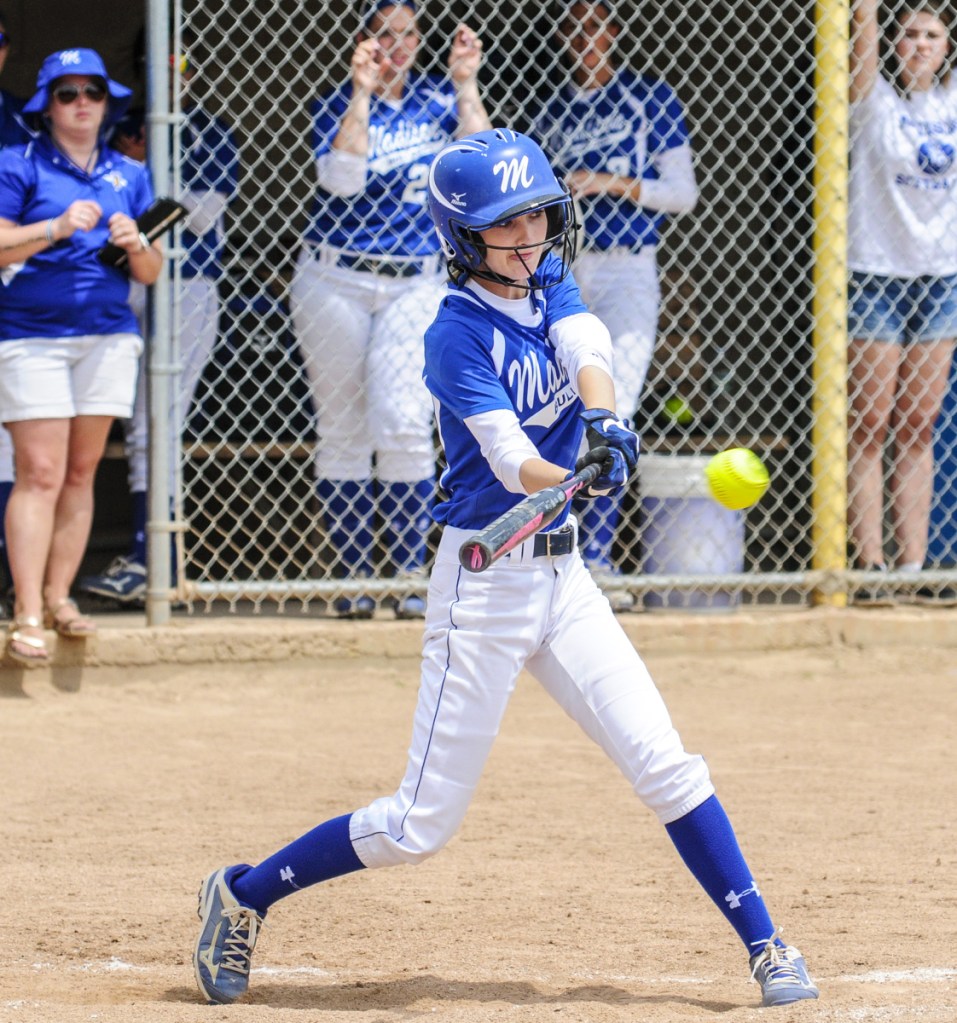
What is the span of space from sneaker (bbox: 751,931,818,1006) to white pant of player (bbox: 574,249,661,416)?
11.6ft

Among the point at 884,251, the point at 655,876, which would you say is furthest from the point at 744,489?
the point at 884,251

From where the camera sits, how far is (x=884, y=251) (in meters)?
6.65

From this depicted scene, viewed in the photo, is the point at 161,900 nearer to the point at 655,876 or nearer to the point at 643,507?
the point at 655,876

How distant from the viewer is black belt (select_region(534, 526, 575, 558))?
333 centimetres

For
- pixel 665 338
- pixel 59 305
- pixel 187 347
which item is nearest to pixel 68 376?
pixel 59 305

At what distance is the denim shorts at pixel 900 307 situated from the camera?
664cm

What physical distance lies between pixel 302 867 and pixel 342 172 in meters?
3.37

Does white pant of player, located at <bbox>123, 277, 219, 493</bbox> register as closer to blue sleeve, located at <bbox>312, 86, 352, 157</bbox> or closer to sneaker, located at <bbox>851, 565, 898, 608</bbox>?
blue sleeve, located at <bbox>312, 86, 352, 157</bbox>

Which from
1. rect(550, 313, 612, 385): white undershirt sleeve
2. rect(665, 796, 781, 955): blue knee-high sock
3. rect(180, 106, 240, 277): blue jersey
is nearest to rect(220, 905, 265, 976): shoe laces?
rect(665, 796, 781, 955): blue knee-high sock

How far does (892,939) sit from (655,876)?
30.5 inches

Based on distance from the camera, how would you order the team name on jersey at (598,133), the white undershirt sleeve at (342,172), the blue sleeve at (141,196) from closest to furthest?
1. the blue sleeve at (141,196)
2. the white undershirt sleeve at (342,172)
3. the team name on jersey at (598,133)

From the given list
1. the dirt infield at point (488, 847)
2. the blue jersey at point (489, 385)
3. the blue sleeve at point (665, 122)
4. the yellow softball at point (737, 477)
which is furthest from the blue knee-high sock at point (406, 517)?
the yellow softball at point (737, 477)

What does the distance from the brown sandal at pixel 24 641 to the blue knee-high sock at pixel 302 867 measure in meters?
2.62

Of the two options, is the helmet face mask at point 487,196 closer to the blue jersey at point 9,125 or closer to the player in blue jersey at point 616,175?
the player in blue jersey at point 616,175
